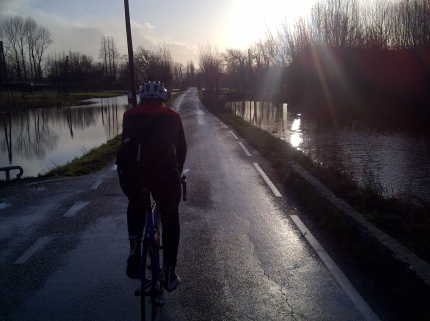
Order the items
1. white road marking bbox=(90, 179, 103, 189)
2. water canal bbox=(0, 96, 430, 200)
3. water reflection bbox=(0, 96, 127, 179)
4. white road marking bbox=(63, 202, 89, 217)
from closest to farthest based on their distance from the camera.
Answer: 1. white road marking bbox=(63, 202, 89, 217)
2. white road marking bbox=(90, 179, 103, 189)
3. water canal bbox=(0, 96, 430, 200)
4. water reflection bbox=(0, 96, 127, 179)

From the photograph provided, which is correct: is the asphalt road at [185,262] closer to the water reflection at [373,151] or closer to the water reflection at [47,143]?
the water reflection at [373,151]

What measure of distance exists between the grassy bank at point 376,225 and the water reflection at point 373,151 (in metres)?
0.90

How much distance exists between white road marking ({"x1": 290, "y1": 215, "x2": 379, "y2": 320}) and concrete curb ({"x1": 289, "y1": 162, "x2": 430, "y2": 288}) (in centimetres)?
54

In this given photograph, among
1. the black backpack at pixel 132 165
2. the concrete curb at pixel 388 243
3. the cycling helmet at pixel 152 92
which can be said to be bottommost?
the concrete curb at pixel 388 243

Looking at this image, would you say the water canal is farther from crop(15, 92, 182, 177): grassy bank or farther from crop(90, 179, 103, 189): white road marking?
crop(90, 179, 103, 189): white road marking

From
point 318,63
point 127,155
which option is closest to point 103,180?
point 127,155

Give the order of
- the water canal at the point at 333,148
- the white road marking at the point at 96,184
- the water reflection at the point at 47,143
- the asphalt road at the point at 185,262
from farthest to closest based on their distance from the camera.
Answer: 1. the water reflection at the point at 47,143
2. the water canal at the point at 333,148
3. the white road marking at the point at 96,184
4. the asphalt road at the point at 185,262

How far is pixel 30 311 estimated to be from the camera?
12.6 ft

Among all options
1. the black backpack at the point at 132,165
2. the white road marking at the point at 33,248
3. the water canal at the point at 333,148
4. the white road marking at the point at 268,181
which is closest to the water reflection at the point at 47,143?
the water canal at the point at 333,148

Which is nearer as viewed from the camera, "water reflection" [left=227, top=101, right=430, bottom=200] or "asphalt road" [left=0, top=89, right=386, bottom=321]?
"asphalt road" [left=0, top=89, right=386, bottom=321]

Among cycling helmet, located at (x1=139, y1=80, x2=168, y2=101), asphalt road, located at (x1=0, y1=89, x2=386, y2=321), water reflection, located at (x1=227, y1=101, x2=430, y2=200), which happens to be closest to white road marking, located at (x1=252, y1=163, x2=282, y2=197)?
asphalt road, located at (x1=0, y1=89, x2=386, y2=321)

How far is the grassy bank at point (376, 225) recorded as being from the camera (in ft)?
13.1

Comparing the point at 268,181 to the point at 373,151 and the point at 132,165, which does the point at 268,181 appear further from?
the point at 373,151

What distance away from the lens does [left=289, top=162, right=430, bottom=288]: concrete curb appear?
4.07 metres
